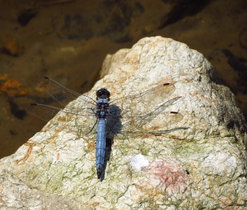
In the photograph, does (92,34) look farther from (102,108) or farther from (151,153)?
(151,153)

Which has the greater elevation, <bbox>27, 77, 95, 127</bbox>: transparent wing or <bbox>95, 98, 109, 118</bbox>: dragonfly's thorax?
<bbox>27, 77, 95, 127</bbox>: transparent wing

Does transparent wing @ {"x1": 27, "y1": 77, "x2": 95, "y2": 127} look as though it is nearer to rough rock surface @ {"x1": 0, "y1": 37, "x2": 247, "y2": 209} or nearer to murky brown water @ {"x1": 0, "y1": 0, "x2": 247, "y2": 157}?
rough rock surface @ {"x1": 0, "y1": 37, "x2": 247, "y2": 209}

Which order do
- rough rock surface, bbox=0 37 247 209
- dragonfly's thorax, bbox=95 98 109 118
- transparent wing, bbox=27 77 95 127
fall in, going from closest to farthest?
1. rough rock surface, bbox=0 37 247 209
2. dragonfly's thorax, bbox=95 98 109 118
3. transparent wing, bbox=27 77 95 127

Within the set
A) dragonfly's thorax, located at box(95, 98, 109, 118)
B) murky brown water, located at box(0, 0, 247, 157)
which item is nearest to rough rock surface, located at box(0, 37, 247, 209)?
dragonfly's thorax, located at box(95, 98, 109, 118)

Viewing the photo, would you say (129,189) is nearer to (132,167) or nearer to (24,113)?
(132,167)

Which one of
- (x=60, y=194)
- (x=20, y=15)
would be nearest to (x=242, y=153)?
(x=60, y=194)

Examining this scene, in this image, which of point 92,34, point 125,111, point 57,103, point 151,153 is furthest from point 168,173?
point 92,34
